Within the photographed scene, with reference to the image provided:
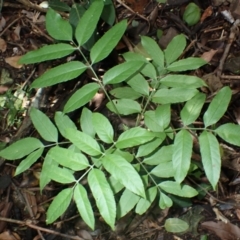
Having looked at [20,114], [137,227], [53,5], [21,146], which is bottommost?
[137,227]

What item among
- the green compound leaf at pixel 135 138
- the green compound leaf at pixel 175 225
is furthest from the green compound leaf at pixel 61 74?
the green compound leaf at pixel 175 225

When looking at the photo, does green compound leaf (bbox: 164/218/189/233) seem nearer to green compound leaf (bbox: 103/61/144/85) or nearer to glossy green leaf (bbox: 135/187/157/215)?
glossy green leaf (bbox: 135/187/157/215)

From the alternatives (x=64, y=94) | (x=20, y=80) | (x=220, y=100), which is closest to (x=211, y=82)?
(x=220, y=100)

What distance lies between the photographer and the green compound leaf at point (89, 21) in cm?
160

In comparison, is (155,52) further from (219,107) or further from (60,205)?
(60,205)

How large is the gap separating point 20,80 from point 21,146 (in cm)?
96

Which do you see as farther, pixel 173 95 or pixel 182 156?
pixel 173 95

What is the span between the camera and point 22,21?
2.74 m

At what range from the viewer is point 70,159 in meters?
1.46

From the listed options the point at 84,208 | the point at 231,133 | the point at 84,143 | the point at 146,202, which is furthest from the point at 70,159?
the point at 231,133

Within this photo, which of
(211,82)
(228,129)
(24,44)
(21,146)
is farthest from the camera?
(24,44)

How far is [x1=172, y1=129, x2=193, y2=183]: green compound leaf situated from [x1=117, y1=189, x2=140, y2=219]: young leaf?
271 millimetres

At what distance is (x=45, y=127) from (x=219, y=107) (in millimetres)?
775

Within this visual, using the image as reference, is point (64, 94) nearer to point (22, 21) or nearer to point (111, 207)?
point (22, 21)
